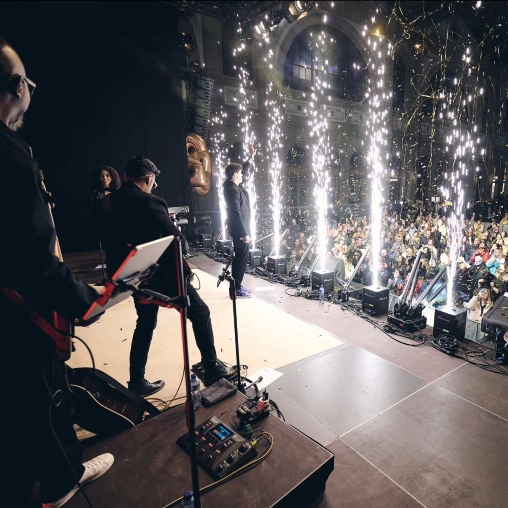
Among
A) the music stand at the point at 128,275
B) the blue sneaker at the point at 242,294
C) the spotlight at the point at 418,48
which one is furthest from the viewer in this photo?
the spotlight at the point at 418,48

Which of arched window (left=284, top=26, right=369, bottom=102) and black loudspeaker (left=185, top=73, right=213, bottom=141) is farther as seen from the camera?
arched window (left=284, top=26, right=369, bottom=102)

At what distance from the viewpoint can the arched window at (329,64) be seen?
48.8ft

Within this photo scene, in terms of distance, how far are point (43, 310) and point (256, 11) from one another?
11247 millimetres

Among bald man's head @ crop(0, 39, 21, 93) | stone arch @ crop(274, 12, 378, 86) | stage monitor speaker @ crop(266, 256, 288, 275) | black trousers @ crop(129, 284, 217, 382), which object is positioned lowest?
stage monitor speaker @ crop(266, 256, 288, 275)

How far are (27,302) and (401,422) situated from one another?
2.49 meters

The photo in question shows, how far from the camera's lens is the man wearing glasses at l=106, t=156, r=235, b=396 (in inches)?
90.1

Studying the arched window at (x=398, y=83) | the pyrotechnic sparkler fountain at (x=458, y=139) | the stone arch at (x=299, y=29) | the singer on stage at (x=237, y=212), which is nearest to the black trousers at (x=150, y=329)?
the singer on stage at (x=237, y=212)

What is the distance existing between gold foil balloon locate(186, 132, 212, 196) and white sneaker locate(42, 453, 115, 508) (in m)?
10.3

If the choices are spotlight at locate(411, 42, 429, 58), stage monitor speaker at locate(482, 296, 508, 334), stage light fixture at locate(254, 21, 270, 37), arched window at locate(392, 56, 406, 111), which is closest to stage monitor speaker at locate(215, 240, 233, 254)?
stage monitor speaker at locate(482, 296, 508, 334)

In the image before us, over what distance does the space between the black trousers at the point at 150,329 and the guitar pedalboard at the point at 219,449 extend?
772mm

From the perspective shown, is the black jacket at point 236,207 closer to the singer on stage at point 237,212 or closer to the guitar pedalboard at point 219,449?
the singer on stage at point 237,212

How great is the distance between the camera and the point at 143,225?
7.61 ft

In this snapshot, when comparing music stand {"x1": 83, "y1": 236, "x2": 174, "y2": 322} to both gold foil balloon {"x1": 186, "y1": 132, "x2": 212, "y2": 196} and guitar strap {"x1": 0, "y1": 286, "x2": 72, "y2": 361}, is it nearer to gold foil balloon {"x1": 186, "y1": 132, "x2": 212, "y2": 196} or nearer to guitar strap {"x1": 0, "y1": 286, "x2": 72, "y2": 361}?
guitar strap {"x1": 0, "y1": 286, "x2": 72, "y2": 361}

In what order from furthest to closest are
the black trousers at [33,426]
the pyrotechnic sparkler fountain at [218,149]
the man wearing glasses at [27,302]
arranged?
the pyrotechnic sparkler fountain at [218,149] < the black trousers at [33,426] < the man wearing glasses at [27,302]
